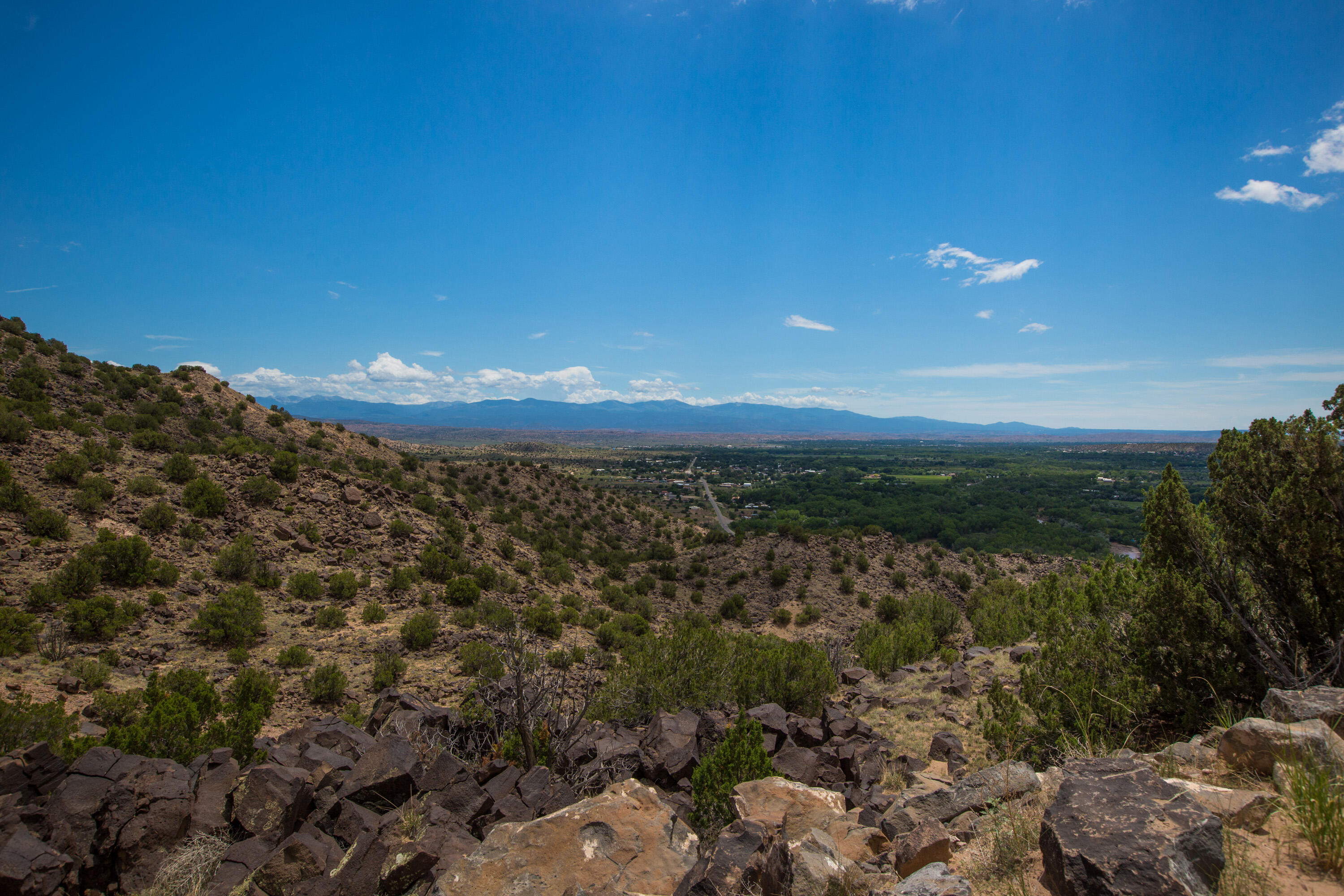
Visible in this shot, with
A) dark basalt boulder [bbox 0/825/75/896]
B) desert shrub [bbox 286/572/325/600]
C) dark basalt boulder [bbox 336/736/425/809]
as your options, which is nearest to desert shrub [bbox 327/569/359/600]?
desert shrub [bbox 286/572/325/600]

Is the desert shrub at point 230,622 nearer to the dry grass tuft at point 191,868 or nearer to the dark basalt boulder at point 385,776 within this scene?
the dark basalt boulder at point 385,776

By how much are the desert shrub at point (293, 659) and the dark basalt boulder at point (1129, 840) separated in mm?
15266

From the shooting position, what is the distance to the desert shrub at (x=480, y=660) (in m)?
13.9

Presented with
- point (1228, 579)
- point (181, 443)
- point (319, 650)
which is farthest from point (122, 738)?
point (181, 443)

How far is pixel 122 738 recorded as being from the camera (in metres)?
8.31

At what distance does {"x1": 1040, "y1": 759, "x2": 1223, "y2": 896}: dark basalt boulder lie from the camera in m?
3.49

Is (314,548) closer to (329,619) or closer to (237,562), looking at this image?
(237,562)

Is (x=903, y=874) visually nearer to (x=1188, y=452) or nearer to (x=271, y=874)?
(x=271, y=874)

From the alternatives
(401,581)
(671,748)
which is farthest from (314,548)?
(671,748)

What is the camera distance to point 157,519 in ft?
54.3

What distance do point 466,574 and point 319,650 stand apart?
7459 millimetres

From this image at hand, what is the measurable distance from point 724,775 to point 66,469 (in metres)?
22.0

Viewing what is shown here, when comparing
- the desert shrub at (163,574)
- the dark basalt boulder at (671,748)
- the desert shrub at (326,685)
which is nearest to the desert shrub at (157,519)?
the desert shrub at (163,574)

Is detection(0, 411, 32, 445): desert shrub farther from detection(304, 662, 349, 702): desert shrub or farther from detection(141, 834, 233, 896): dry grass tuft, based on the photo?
detection(141, 834, 233, 896): dry grass tuft
